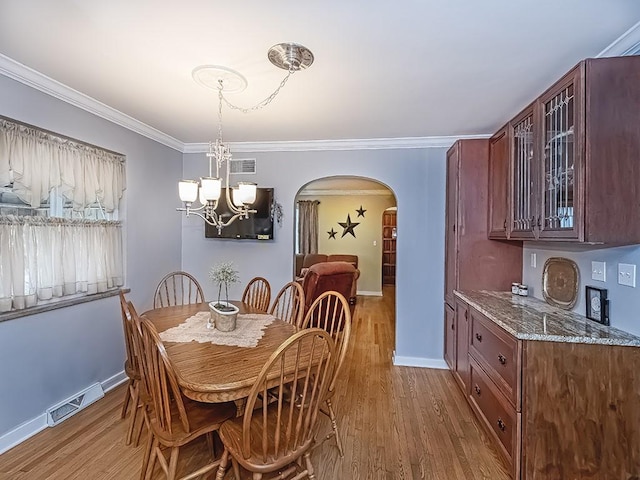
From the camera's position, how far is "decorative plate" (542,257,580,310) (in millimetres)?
2429

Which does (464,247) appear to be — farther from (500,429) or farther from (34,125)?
(34,125)

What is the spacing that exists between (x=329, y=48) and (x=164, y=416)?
213 centimetres

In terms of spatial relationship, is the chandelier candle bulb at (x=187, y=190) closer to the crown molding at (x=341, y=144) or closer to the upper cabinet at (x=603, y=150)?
the crown molding at (x=341, y=144)

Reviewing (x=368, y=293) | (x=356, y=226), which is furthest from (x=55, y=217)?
(x=368, y=293)

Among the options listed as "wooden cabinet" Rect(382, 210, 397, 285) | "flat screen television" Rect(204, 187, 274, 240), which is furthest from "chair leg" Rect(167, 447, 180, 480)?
"wooden cabinet" Rect(382, 210, 397, 285)

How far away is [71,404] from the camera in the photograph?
8.70 ft

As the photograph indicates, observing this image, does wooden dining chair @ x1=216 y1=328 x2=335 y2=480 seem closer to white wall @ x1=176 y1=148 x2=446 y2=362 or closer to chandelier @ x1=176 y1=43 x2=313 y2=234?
chandelier @ x1=176 y1=43 x2=313 y2=234

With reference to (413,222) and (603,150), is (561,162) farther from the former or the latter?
(413,222)

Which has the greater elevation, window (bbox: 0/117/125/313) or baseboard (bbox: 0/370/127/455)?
window (bbox: 0/117/125/313)

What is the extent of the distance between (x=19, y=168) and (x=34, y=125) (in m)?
0.34

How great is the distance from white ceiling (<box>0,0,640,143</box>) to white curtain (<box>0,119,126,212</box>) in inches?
17.4

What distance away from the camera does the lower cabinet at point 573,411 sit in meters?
1.78

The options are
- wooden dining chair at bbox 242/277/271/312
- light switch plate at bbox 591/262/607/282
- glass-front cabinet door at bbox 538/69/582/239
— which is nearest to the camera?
glass-front cabinet door at bbox 538/69/582/239

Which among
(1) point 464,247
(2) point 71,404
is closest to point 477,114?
(1) point 464,247
